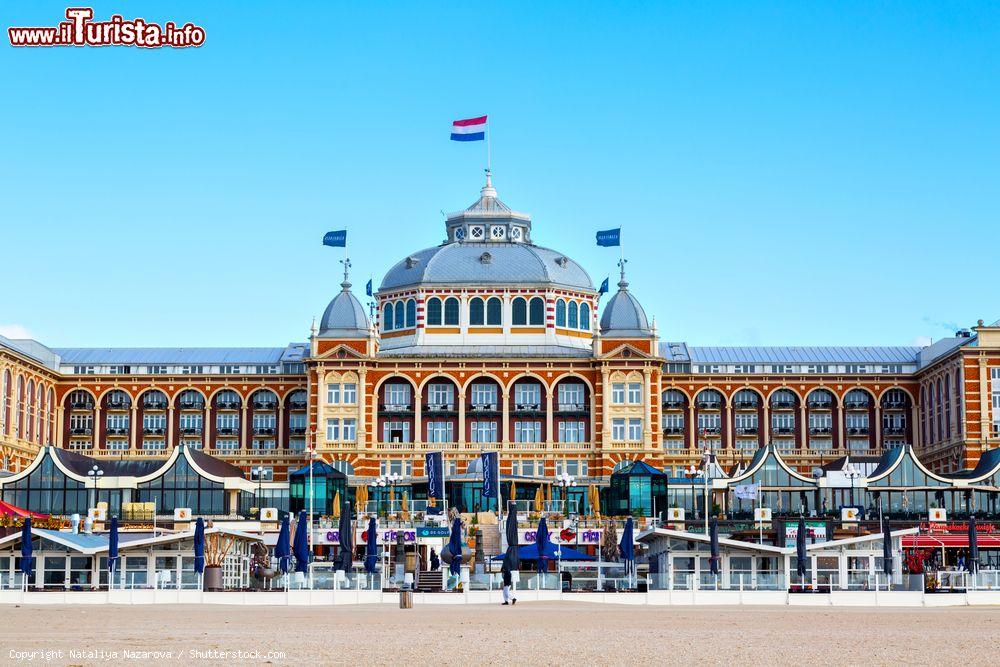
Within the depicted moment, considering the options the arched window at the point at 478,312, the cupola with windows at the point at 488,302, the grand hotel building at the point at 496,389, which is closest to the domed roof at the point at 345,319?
the grand hotel building at the point at 496,389

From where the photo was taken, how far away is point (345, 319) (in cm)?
15275

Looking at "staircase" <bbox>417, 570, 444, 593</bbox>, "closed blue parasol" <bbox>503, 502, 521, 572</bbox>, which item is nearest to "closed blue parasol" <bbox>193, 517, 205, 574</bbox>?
"staircase" <bbox>417, 570, 444, 593</bbox>

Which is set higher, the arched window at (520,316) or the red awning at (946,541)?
the arched window at (520,316)

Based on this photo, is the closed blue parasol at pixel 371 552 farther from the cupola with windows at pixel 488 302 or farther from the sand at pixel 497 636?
the cupola with windows at pixel 488 302

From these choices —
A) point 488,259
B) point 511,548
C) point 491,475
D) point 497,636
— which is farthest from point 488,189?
point 497,636

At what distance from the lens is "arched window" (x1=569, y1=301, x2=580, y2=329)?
157750mm

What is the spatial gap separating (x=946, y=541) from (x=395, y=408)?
48.6 m

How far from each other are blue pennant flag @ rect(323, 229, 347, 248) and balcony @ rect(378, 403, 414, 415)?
50.1ft

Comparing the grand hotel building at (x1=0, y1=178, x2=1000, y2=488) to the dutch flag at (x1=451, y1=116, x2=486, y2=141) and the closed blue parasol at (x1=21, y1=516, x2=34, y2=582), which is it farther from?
the closed blue parasol at (x1=21, y1=516, x2=34, y2=582)

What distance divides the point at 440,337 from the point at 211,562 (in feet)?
189

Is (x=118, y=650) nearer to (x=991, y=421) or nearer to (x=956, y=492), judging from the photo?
(x=956, y=492)

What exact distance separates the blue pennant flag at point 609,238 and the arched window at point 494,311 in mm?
10361

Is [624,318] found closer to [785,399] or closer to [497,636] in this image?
[785,399]

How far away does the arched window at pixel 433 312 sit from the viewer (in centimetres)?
15575
